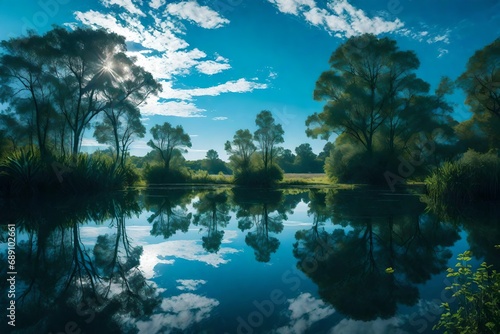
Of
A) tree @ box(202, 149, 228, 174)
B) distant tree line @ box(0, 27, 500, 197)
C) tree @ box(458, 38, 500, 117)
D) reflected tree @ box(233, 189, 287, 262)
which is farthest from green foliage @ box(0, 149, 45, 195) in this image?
tree @ box(202, 149, 228, 174)

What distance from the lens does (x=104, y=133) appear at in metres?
37.8

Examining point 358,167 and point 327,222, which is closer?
point 327,222

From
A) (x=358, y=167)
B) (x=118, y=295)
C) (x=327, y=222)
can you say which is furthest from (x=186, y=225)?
(x=358, y=167)

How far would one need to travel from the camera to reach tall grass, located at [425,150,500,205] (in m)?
12.1

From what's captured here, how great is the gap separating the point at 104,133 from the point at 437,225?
40.4 metres

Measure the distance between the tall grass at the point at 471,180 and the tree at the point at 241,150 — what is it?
2015cm

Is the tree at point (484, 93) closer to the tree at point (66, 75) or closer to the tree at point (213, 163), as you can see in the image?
the tree at point (66, 75)

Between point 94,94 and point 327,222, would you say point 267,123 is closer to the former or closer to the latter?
point 94,94

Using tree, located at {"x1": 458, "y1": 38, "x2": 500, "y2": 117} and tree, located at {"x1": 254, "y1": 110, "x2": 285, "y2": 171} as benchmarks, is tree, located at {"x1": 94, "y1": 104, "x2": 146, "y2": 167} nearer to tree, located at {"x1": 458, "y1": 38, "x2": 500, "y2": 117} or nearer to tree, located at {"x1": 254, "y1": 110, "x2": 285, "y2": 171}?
tree, located at {"x1": 254, "y1": 110, "x2": 285, "y2": 171}

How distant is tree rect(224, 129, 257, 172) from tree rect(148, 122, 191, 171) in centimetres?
1072

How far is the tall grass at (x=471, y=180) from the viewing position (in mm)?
12094

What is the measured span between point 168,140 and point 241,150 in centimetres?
1309

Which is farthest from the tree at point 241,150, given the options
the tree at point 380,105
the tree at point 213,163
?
the tree at point 213,163

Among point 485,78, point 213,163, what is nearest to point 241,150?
point 485,78
